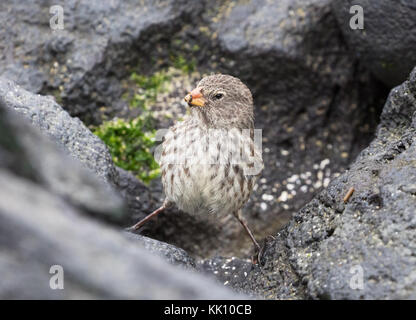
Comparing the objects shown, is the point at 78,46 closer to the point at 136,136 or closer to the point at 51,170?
the point at 136,136

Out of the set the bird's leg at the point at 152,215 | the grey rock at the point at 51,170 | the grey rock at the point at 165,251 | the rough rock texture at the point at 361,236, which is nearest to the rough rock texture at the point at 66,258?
the grey rock at the point at 51,170

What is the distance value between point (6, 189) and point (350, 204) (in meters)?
2.08

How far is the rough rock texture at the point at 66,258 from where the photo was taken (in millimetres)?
2271

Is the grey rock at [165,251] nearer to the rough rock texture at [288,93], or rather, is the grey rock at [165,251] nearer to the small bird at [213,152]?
the small bird at [213,152]

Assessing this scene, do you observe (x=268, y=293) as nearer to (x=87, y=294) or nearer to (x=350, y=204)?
(x=350, y=204)

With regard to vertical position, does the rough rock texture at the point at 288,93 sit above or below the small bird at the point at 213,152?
above

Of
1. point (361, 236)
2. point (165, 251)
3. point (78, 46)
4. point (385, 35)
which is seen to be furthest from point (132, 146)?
point (361, 236)

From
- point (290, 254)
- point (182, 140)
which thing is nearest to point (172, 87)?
point (182, 140)

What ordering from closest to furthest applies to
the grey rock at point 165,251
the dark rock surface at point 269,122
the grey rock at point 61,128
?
the dark rock surface at point 269,122 → the grey rock at point 165,251 → the grey rock at point 61,128

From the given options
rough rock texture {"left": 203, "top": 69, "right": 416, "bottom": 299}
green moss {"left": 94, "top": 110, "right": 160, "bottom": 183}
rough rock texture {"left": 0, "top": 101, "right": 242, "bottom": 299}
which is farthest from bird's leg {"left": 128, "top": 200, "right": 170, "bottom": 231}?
rough rock texture {"left": 0, "top": 101, "right": 242, "bottom": 299}

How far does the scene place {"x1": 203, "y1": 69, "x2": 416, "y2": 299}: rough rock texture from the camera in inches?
123

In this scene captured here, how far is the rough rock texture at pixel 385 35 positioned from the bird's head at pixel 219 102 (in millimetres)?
1372

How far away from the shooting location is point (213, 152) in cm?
482

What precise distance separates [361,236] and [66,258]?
1.75 meters
